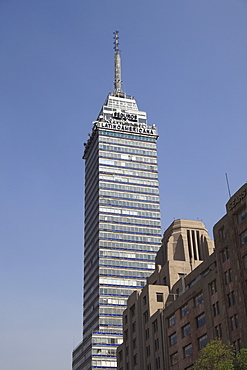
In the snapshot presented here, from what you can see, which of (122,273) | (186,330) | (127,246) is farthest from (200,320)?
(127,246)

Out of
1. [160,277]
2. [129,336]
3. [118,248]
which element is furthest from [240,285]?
[118,248]

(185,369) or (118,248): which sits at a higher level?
(118,248)

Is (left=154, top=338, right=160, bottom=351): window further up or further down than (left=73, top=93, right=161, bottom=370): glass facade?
further down

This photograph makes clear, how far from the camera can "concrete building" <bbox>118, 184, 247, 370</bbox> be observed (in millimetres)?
73562

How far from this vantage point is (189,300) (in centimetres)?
8931

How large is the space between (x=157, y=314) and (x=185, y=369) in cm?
1643

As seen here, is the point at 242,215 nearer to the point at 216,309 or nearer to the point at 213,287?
the point at 213,287

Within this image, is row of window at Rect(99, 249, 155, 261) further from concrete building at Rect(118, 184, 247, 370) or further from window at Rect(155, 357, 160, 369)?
window at Rect(155, 357, 160, 369)

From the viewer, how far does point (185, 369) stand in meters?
87.4

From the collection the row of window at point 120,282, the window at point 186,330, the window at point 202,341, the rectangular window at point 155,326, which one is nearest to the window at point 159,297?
the rectangular window at point 155,326

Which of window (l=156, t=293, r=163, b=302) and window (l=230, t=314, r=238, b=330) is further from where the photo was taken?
window (l=156, t=293, r=163, b=302)

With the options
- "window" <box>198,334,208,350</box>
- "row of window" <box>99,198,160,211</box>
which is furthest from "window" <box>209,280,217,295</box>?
"row of window" <box>99,198,160,211</box>

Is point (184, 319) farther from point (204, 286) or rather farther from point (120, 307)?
point (120, 307)

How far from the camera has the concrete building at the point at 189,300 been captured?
7356 cm
